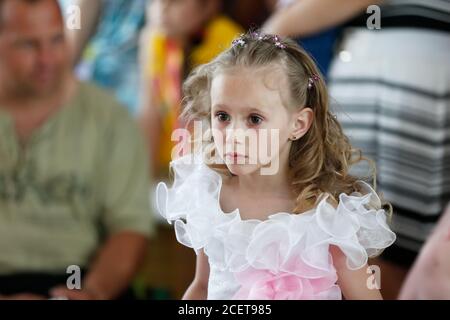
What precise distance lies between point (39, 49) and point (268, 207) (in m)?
0.61

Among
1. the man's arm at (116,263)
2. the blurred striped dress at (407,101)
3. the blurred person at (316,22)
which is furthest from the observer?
the man's arm at (116,263)

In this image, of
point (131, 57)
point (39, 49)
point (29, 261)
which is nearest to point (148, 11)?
point (131, 57)

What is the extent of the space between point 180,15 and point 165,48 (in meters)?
0.06

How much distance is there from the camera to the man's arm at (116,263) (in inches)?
51.3

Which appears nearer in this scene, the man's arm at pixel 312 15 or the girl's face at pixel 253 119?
the girl's face at pixel 253 119

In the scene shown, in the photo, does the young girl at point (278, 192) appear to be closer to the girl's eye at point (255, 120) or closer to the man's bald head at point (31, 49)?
the girl's eye at point (255, 120)

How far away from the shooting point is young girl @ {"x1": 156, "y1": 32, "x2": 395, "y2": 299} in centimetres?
92

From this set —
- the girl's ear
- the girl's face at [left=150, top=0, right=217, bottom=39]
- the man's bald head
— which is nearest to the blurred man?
the man's bald head

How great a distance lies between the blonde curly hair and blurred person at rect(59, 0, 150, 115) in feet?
1.54

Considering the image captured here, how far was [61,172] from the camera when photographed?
53.9 inches

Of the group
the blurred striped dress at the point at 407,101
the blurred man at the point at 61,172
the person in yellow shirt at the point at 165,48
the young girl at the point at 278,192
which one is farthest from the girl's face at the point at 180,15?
the young girl at the point at 278,192

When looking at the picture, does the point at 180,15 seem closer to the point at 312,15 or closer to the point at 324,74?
the point at 312,15

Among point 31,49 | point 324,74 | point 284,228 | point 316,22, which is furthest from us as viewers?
point 31,49

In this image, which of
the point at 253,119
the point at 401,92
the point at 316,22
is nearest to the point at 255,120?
the point at 253,119
